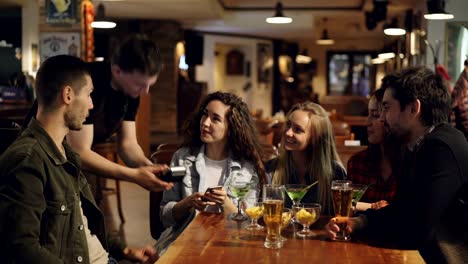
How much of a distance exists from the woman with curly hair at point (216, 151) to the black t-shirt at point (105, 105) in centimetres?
41

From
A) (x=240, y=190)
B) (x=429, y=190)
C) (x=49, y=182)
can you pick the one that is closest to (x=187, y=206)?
(x=240, y=190)

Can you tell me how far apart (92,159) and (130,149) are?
0.54 m

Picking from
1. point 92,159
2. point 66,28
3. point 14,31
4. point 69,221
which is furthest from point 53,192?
point 14,31

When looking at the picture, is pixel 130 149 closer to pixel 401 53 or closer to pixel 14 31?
pixel 14 31

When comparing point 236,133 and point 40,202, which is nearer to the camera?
point 40,202

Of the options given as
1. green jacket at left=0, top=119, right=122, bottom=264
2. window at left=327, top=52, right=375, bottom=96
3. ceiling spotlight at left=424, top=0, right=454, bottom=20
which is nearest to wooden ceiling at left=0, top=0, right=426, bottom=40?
ceiling spotlight at left=424, top=0, right=454, bottom=20

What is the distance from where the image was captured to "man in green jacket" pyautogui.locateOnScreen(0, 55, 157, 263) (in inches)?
80.6

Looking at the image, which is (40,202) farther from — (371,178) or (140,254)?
(371,178)

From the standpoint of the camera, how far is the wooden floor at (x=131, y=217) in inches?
221

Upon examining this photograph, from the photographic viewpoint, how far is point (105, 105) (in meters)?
3.44

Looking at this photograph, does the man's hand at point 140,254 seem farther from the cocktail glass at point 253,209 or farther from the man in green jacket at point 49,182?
the cocktail glass at point 253,209

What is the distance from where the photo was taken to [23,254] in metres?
2.04

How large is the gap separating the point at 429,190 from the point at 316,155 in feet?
2.99

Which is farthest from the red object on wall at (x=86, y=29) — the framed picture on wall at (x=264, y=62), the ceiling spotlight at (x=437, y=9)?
the framed picture on wall at (x=264, y=62)
